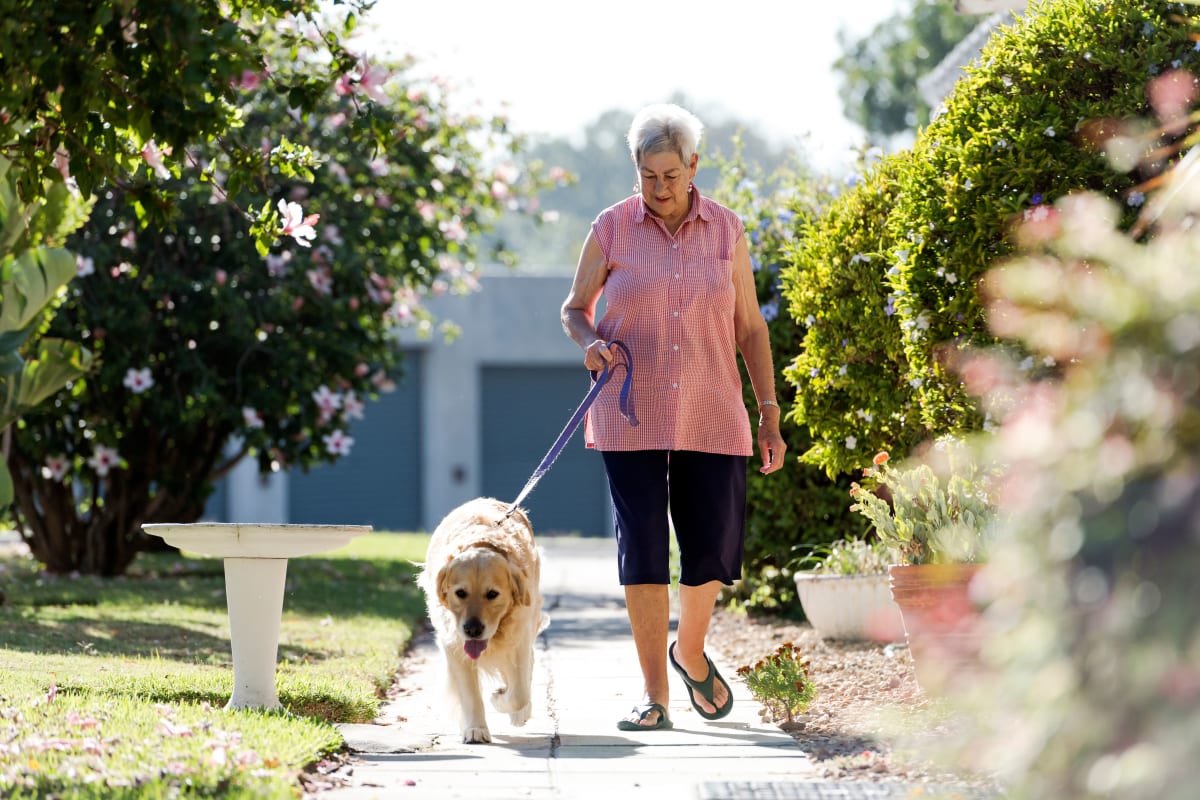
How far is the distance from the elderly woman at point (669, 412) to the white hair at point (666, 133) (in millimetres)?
14

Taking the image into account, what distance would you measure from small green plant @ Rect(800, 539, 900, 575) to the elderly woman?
2156 millimetres

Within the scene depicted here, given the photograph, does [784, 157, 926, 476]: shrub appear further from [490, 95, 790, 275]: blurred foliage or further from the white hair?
[490, 95, 790, 275]: blurred foliage

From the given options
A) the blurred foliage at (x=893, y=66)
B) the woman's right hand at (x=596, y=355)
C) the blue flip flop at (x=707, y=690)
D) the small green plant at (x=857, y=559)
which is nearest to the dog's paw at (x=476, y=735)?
the blue flip flop at (x=707, y=690)

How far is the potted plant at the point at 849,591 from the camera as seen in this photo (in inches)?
290

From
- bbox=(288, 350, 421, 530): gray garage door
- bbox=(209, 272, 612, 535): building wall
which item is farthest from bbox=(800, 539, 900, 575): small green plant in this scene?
bbox=(288, 350, 421, 530): gray garage door

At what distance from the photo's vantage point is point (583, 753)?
4750 millimetres

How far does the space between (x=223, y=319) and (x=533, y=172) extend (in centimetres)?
415

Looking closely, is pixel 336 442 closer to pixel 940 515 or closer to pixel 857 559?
pixel 857 559

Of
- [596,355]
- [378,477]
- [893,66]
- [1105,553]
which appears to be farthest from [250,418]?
[893,66]

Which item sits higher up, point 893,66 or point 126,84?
point 893,66

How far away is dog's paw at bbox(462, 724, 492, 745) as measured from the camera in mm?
5074

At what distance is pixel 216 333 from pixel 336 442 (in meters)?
1.26

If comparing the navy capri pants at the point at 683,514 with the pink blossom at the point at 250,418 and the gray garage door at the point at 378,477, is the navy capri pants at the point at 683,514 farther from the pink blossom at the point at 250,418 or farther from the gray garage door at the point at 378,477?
the gray garage door at the point at 378,477

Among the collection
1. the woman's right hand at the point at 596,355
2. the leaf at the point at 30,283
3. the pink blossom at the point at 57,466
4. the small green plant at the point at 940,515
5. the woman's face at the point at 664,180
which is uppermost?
the woman's face at the point at 664,180
